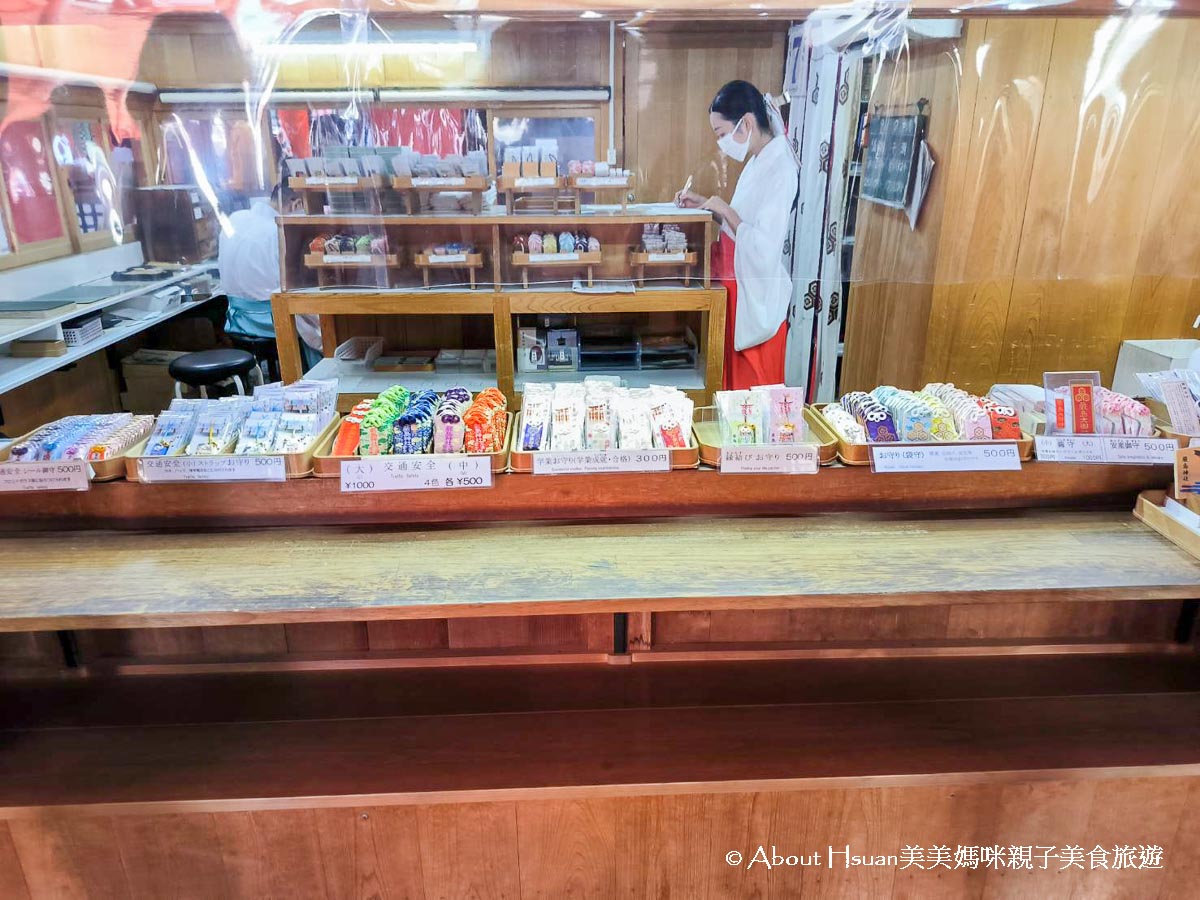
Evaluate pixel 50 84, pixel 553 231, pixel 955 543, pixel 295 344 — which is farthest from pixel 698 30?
pixel 295 344

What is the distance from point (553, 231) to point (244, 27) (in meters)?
1.00

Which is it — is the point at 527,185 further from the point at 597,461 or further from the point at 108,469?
the point at 108,469

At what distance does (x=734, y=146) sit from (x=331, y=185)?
3.63ft

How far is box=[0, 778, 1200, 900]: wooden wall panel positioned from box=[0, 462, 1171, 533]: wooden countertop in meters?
0.54

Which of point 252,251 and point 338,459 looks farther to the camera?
point 252,251

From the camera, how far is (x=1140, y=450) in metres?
1.52

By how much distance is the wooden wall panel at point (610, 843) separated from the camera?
57.5 inches

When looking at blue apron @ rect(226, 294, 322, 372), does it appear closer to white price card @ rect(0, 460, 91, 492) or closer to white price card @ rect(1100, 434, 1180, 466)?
white price card @ rect(0, 460, 91, 492)

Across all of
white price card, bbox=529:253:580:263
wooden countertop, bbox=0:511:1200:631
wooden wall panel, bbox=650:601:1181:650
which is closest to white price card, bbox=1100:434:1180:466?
wooden countertop, bbox=0:511:1200:631

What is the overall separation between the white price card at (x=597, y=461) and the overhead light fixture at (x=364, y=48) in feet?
3.09

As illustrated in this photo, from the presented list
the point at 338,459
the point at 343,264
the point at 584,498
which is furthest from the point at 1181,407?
the point at 343,264

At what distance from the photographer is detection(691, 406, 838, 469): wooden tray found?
150 centimetres

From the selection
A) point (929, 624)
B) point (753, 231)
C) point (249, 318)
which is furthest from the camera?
point (249, 318)

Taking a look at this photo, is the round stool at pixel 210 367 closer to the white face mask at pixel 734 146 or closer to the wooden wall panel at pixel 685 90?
the wooden wall panel at pixel 685 90
